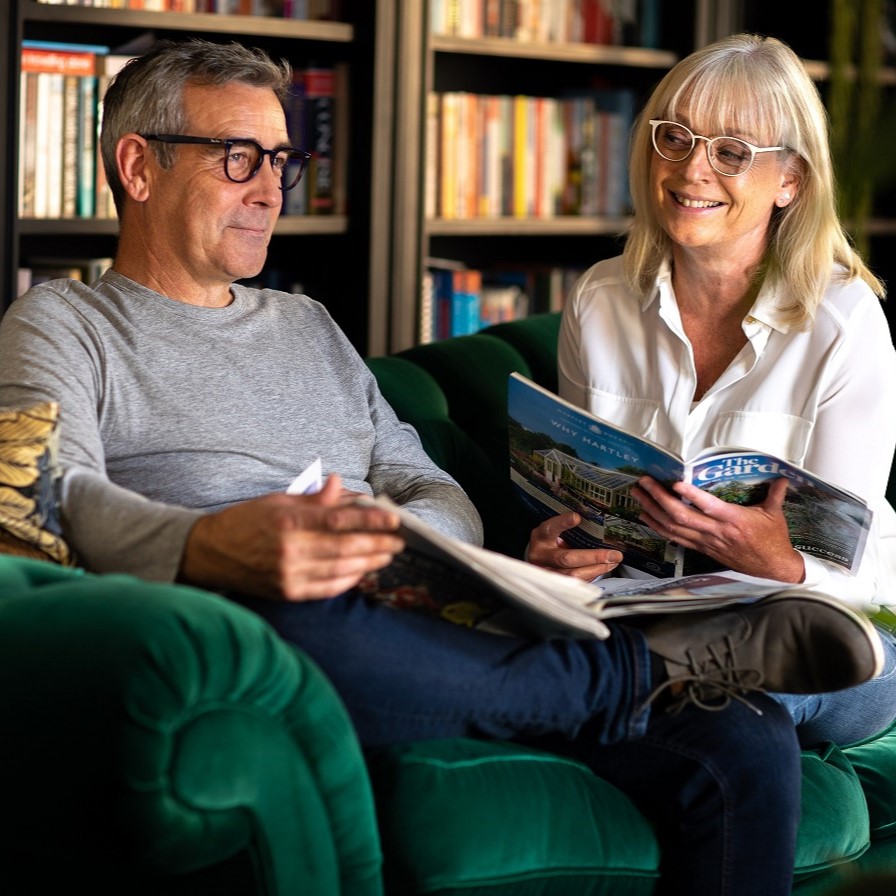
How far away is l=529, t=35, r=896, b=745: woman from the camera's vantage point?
165cm

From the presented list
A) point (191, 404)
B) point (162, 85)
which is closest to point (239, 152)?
point (162, 85)

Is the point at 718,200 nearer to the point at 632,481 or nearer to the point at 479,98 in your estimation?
the point at 632,481

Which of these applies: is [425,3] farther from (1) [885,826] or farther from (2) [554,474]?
(1) [885,826]

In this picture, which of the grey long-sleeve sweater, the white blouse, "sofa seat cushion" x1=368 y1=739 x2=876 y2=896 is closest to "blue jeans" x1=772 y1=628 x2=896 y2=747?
the white blouse

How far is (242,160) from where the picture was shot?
5.61ft

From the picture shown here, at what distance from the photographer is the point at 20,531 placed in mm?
1273

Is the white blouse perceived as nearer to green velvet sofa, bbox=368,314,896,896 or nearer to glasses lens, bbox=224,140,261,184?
green velvet sofa, bbox=368,314,896,896

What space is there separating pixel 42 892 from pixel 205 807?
23cm

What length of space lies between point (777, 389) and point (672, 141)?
39cm

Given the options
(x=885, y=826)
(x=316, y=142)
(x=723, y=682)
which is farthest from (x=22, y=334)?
(x=316, y=142)

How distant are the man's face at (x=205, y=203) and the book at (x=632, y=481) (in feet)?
1.50

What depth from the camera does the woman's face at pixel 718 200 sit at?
1751mm

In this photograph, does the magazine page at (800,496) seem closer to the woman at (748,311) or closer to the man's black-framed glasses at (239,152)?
the woman at (748,311)

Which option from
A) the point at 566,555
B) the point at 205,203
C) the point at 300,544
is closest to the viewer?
the point at 300,544
